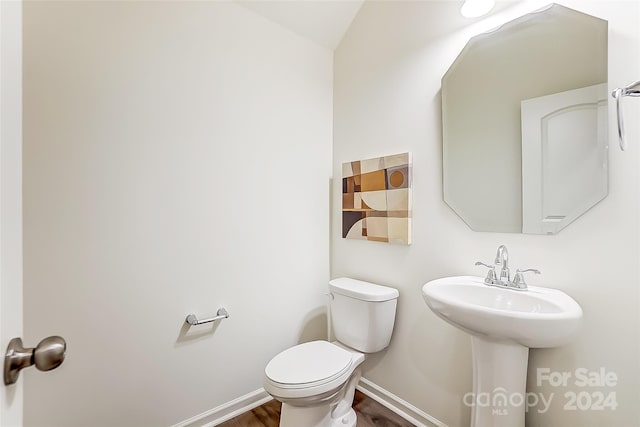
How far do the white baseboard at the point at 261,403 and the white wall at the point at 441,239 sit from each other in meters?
0.04

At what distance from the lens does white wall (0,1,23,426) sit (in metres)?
0.44

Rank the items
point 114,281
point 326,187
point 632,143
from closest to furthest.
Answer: point 632,143 < point 114,281 < point 326,187

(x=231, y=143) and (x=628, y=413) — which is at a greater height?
(x=231, y=143)

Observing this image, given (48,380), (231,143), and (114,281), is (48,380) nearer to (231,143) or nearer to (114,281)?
(114,281)

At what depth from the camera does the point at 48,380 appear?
117cm

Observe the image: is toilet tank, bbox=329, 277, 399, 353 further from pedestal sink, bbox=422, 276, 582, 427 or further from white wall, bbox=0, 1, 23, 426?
white wall, bbox=0, 1, 23, 426

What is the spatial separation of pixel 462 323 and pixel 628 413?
25.1 inches

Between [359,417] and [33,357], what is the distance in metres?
1.67

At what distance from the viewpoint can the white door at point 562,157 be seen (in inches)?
41.9

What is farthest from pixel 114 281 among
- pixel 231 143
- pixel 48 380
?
pixel 231 143

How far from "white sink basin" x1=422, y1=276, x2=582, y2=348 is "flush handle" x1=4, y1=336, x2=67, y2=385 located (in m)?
1.06

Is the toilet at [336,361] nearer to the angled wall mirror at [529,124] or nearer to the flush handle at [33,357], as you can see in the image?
the angled wall mirror at [529,124]

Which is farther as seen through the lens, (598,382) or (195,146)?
(195,146)

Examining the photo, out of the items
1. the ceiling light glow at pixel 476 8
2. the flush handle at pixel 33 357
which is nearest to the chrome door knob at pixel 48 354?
the flush handle at pixel 33 357
